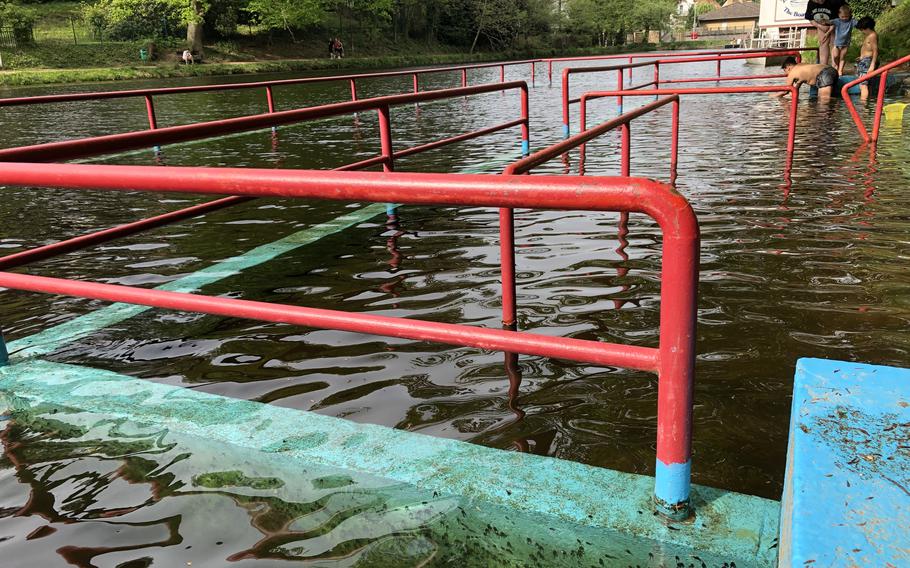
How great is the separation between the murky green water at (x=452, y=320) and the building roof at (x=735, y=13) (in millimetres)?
92754

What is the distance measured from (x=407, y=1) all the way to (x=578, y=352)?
196 feet

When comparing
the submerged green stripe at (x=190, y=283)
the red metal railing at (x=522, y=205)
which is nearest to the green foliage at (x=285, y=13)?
the submerged green stripe at (x=190, y=283)

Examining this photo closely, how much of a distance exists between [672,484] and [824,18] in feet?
53.2

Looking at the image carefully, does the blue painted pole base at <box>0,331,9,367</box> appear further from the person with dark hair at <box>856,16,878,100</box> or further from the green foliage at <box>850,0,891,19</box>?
the green foliage at <box>850,0,891,19</box>

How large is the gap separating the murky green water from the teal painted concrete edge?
18 centimetres

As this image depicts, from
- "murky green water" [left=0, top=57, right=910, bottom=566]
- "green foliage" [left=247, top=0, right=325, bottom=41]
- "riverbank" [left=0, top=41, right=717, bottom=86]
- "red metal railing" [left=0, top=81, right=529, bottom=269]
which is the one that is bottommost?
"murky green water" [left=0, top=57, right=910, bottom=566]

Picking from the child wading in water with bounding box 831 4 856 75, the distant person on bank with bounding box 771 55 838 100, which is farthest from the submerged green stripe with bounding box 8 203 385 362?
the child wading in water with bounding box 831 4 856 75

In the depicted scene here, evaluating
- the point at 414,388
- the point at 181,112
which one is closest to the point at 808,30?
the point at 181,112

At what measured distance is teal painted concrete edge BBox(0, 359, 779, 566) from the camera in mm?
1784

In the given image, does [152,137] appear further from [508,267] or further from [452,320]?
[452,320]

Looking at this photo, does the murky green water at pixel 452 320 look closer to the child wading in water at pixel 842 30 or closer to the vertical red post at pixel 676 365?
the vertical red post at pixel 676 365

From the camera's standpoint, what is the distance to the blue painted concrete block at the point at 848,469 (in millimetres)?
1236

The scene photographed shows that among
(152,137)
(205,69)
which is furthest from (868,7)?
(205,69)

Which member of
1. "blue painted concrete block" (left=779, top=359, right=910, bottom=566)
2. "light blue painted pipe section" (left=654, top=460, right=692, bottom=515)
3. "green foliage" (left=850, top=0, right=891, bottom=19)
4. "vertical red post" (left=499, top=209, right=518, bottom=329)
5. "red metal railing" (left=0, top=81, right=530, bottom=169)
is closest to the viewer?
"blue painted concrete block" (left=779, top=359, right=910, bottom=566)
